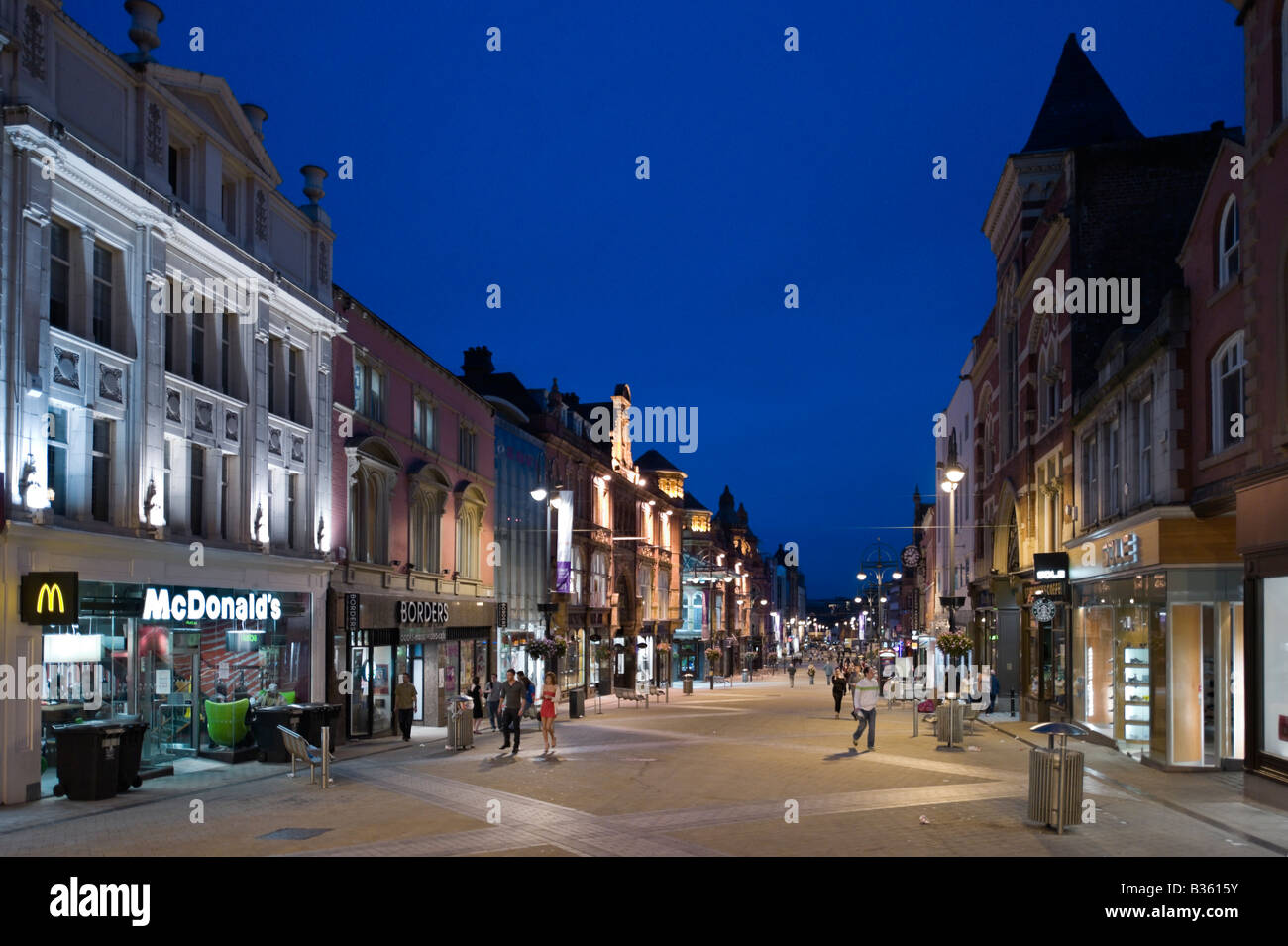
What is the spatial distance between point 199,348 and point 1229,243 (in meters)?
19.1

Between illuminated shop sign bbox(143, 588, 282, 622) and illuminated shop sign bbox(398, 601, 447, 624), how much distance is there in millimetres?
5589

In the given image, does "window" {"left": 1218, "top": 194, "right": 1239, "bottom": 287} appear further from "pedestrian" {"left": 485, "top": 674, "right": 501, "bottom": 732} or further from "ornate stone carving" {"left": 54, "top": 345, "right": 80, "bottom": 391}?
"pedestrian" {"left": 485, "top": 674, "right": 501, "bottom": 732}

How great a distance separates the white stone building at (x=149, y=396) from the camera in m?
17.3

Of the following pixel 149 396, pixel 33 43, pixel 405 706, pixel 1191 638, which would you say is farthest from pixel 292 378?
pixel 1191 638

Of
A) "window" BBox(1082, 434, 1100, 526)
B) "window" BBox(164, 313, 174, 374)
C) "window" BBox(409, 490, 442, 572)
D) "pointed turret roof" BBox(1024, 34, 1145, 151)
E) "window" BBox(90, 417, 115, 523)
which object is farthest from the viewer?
"pointed turret roof" BBox(1024, 34, 1145, 151)

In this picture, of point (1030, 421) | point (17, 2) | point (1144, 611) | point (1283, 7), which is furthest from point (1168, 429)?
point (17, 2)

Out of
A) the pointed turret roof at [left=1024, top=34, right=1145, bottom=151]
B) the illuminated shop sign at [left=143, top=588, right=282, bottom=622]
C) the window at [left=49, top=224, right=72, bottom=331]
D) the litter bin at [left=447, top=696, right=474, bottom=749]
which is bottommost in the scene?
the litter bin at [left=447, top=696, right=474, bottom=749]

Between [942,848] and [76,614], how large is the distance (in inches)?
489

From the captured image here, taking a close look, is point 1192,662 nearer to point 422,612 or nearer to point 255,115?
point 422,612

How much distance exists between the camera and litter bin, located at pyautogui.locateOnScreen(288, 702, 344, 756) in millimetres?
23500

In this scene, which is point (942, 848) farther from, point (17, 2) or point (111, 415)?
point (17, 2)

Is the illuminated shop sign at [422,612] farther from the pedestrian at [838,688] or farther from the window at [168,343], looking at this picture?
the pedestrian at [838,688]

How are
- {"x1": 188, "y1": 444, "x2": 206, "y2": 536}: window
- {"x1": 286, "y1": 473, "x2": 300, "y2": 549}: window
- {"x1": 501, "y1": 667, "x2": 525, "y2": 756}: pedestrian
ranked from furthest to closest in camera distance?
{"x1": 286, "y1": 473, "x2": 300, "y2": 549}: window, {"x1": 501, "y1": 667, "x2": 525, "y2": 756}: pedestrian, {"x1": 188, "y1": 444, "x2": 206, "y2": 536}: window

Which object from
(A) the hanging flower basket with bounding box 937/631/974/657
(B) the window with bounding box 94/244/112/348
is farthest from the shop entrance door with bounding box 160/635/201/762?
(A) the hanging flower basket with bounding box 937/631/974/657
